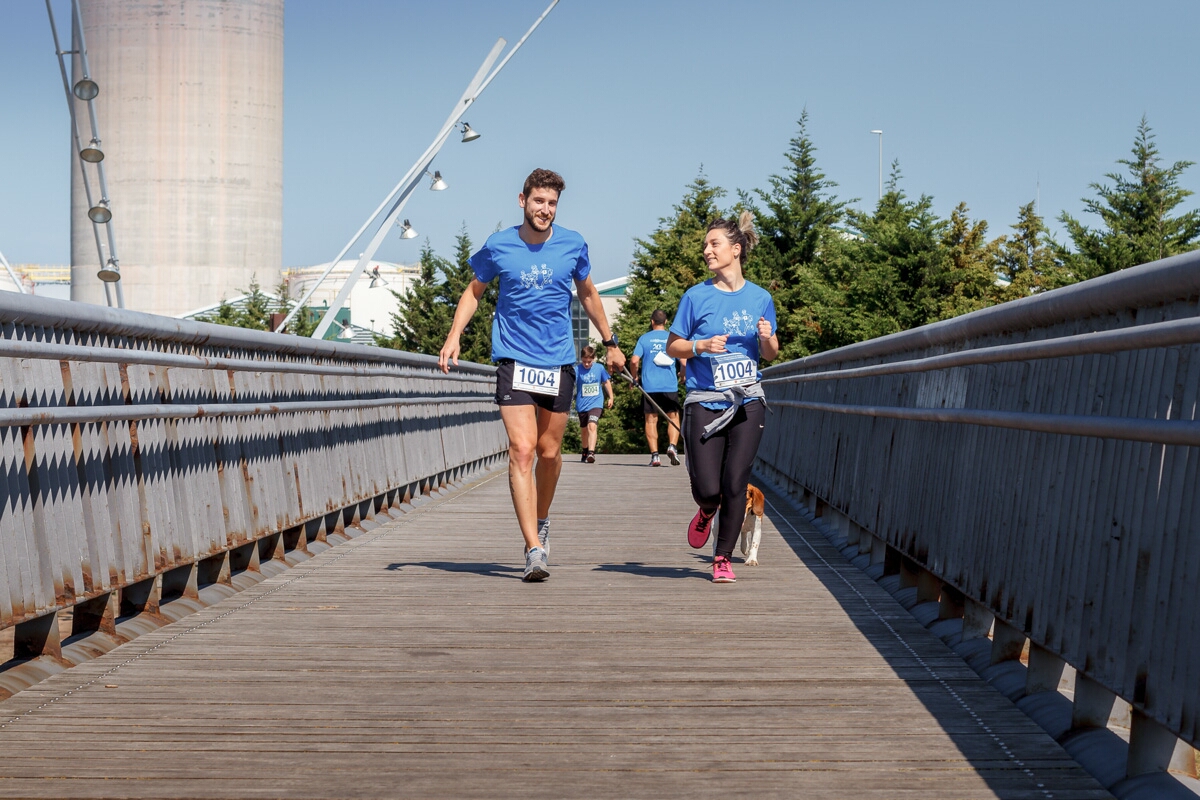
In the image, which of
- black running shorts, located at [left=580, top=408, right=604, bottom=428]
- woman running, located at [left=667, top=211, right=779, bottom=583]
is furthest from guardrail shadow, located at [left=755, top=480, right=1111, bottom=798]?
black running shorts, located at [left=580, top=408, right=604, bottom=428]

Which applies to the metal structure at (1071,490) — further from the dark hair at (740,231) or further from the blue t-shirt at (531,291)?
the blue t-shirt at (531,291)

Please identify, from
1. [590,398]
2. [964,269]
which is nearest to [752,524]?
[590,398]

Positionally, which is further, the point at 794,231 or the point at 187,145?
the point at 187,145

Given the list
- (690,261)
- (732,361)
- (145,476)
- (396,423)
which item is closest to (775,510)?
(396,423)

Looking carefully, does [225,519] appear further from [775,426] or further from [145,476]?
[775,426]

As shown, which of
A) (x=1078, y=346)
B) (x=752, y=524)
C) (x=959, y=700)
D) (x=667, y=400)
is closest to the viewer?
(x=1078, y=346)

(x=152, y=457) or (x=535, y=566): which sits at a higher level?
(x=152, y=457)

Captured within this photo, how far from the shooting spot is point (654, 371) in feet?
65.8

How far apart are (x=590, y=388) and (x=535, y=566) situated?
50.0 feet

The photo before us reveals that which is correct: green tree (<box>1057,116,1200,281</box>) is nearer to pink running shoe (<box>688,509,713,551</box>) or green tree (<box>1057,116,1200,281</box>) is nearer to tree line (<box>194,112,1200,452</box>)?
tree line (<box>194,112,1200,452</box>)

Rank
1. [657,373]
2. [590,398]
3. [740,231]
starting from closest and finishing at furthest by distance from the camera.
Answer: [740,231], [657,373], [590,398]

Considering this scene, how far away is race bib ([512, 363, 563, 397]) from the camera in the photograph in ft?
27.9

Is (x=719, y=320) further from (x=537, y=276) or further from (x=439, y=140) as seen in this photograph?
(x=439, y=140)

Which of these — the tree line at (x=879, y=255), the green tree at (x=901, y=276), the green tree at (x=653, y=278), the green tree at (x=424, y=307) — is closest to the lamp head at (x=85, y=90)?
the tree line at (x=879, y=255)
